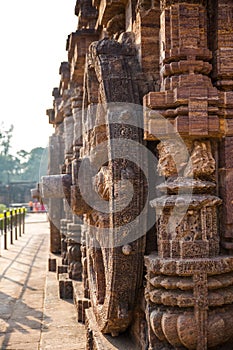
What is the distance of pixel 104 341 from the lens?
287 cm

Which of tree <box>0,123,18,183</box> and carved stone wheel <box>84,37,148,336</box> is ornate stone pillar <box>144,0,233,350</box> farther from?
tree <box>0,123,18,183</box>

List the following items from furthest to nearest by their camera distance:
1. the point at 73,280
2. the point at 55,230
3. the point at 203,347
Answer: the point at 55,230
the point at 73,280
the point at 203,347

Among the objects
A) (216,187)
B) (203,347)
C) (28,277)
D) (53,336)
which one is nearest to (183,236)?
(216,187)

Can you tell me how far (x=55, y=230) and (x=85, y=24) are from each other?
11.9 ft

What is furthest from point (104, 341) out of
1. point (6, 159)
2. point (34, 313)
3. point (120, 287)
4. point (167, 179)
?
point (6, 159)

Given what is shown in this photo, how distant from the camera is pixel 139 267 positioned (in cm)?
264

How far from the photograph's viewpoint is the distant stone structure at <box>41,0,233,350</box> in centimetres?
222

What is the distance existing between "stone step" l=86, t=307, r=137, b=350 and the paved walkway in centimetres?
40

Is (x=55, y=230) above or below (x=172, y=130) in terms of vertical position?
below

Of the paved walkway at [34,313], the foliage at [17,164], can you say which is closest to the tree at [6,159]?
the foliage at [17,164]

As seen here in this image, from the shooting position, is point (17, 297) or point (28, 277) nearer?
point (17, 297)

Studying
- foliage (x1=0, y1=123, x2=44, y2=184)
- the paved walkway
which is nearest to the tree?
foliage (x1=0, y1=123, x2=44, y2=184)

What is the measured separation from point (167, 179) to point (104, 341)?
44.8 inches

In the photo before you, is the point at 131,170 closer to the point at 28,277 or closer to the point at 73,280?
the point at 73,280
